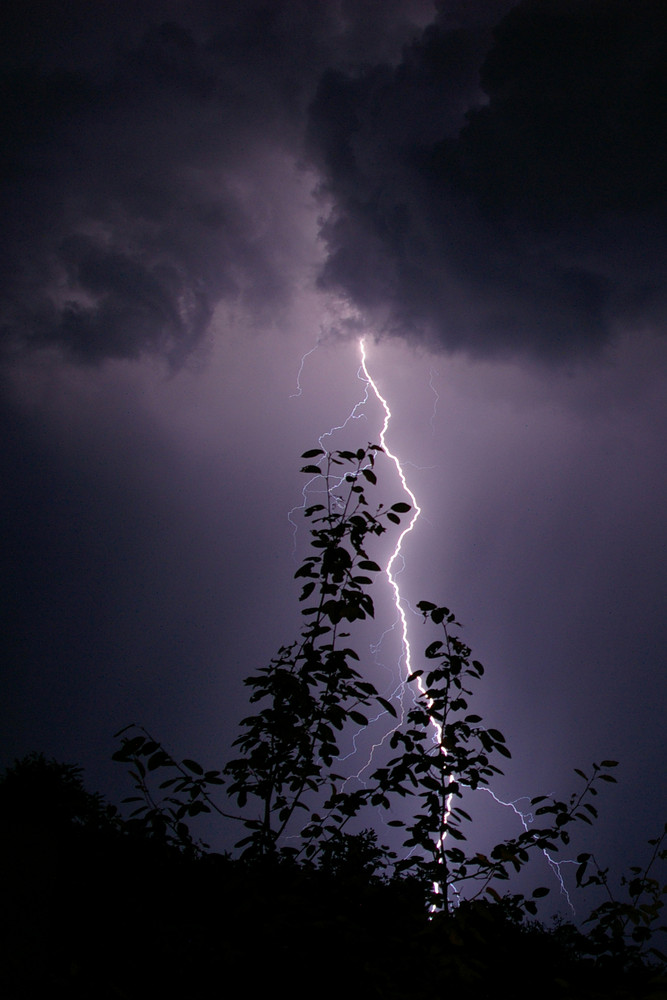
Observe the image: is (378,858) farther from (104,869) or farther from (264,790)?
(104,869)

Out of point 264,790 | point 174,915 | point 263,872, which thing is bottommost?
point 174,915

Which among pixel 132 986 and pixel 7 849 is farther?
pixel 7 849

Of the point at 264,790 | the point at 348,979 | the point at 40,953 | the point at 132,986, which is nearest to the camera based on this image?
the point at 132,986

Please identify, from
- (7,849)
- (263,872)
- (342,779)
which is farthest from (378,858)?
(7,849)

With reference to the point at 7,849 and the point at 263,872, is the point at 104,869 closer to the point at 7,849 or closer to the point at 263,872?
the point at 7,849

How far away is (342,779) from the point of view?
2.01 meters

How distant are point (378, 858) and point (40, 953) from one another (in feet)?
4.14

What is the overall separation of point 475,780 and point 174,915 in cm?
106

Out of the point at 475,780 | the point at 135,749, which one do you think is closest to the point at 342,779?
the point at 475,780

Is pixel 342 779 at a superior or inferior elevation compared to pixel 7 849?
superior

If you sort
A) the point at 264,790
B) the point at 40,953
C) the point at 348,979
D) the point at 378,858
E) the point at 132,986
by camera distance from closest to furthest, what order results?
the point at 132,986
the point at 348,979
the point at 40,953
the point at 264,790
the point at 378,858

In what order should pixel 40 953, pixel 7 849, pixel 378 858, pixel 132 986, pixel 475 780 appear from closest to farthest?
pixel 132 986
pixel 40 953
pixel 475 780
pixel 7 849
pixel 378 858

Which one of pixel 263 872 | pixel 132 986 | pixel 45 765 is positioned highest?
pixel 45 765

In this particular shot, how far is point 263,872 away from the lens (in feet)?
5.49
